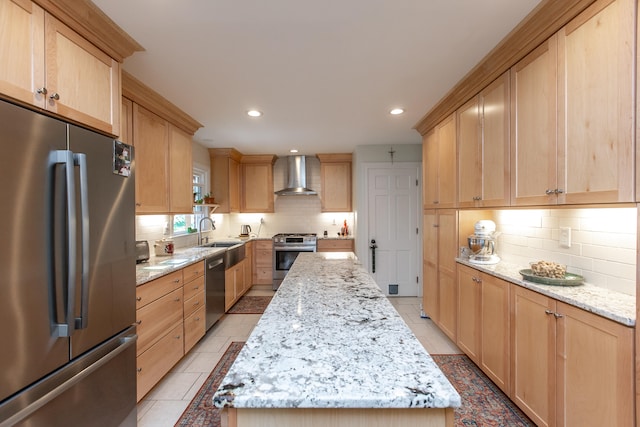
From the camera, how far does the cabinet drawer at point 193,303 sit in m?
2.61

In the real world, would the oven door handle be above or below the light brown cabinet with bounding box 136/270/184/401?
above

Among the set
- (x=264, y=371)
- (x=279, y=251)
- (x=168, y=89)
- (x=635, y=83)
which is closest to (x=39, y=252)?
(x=264, y=371)

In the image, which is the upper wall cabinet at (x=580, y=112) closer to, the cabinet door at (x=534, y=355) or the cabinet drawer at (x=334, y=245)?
the cabinet door at (x=534, y=355)

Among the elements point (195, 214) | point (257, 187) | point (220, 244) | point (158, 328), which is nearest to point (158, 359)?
point (158, 328)

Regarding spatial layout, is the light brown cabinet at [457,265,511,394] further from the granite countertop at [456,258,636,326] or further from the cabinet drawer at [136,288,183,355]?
the cabinet drawer at [136,288,183,355]

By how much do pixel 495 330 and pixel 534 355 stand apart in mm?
392

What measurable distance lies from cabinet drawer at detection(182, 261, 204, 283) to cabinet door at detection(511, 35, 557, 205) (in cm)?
272

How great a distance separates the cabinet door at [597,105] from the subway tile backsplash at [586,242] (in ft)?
1.06

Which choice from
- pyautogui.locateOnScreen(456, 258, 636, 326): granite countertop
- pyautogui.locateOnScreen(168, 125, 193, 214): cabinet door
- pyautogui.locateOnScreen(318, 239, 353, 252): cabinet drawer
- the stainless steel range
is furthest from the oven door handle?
pyautogui.locateOnScreen(456, 258, 636, 326): granite countertop

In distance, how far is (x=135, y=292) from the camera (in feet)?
5.77

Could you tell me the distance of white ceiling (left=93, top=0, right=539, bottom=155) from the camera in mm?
1496

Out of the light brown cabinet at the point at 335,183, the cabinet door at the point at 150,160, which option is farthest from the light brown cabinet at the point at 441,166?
the cabinet door at the point at 150,160

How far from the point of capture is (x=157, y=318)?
214cm

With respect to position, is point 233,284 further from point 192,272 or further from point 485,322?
point 485,322
